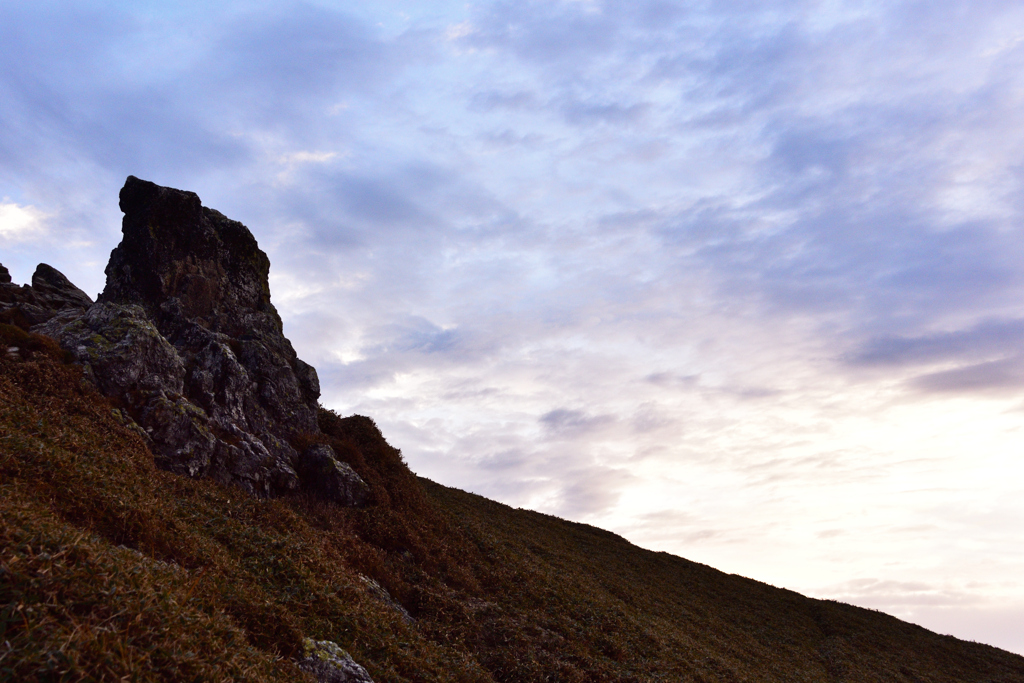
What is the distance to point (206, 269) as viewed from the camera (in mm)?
32500

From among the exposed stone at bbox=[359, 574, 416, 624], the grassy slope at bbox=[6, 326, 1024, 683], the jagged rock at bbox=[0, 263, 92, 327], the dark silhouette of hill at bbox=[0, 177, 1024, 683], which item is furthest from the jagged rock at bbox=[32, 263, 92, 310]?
the exposed stone at bbox=[359, 574, 416, 624]

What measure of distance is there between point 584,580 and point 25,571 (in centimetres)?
3232

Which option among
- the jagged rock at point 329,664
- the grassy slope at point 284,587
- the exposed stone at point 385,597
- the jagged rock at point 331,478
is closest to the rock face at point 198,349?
the jagged rock at point 331,478

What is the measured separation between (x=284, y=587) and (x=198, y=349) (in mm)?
16953

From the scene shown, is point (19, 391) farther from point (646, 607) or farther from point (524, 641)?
point (646, 607)

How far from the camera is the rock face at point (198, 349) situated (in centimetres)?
2220

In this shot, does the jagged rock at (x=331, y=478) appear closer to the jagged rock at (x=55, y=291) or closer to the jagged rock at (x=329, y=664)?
the jagged rock at (x=329, y=664)

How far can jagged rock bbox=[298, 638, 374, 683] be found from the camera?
11.8 m

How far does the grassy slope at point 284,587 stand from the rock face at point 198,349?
160 cm

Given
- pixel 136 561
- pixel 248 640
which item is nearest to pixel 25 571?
pixel 136 561

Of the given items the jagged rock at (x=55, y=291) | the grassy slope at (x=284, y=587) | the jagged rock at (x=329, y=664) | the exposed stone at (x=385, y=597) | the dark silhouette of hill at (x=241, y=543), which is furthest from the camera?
the jagged rock at (x=55, y=291)

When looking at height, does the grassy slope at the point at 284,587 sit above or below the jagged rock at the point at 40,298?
below

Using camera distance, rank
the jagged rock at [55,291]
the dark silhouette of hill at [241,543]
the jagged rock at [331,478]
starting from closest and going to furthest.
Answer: the dark silhouette of hill at [241,543], the jagged rock at [331,478], the jagged rock at [55,291]

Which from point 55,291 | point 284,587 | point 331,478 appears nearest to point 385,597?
point 284,587
